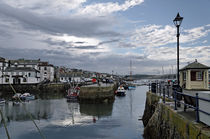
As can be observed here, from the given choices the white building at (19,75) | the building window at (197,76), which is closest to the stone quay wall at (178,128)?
the building window at (197,76)

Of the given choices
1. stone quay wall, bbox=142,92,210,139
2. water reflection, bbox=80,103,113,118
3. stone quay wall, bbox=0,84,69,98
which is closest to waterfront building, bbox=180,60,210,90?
stone quay wall, bbox=142,92,210,139

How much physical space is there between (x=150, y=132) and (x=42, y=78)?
70198 mm

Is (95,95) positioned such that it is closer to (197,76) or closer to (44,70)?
(197,76)

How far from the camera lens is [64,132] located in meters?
15.9

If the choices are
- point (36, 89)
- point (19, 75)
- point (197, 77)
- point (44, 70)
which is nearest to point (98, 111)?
point (197, 77)

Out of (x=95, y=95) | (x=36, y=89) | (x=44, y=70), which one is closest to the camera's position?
(x=95, y=95)

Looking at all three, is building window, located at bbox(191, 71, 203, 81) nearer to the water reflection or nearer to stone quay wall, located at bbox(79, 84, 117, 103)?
the water reflection

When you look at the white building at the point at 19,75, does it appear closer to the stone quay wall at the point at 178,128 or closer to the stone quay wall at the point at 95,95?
the stone quay wall at the point at 95,95

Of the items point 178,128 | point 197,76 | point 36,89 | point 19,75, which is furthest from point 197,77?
point 19,75

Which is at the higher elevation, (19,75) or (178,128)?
(19,75)

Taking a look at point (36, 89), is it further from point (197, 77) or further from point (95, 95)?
point (197, 77)

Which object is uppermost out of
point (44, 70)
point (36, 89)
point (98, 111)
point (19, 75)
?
point (44, 70)

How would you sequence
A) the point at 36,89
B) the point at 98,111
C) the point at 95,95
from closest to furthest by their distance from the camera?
1. the point at 98,111
2. the point at 95,95
3. the point at 36,89

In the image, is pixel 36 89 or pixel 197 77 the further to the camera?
pixel 36 89
